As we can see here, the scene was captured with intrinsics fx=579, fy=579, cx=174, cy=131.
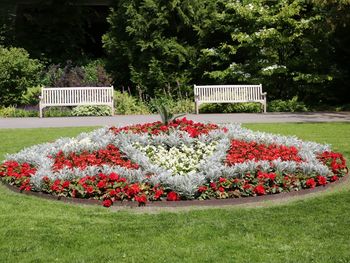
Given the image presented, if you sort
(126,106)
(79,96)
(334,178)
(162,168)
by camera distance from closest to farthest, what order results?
(162,168) → (334,178) → (79,96) → (126,106)

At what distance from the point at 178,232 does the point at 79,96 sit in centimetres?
1350

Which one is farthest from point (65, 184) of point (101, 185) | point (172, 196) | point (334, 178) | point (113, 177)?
point (334, 178)

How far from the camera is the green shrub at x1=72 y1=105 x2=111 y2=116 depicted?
18203 mm

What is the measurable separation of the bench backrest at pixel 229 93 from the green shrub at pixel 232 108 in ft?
1.54

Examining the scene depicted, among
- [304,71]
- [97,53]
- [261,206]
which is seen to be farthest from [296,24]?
[261,206]

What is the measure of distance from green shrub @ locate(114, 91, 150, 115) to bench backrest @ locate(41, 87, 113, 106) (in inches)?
21.2

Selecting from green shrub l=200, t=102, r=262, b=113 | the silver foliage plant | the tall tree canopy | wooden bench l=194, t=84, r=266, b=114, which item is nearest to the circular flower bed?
the silver foliage plant

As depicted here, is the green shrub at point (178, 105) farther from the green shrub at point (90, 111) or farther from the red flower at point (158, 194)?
the red flower at point (158, 194)

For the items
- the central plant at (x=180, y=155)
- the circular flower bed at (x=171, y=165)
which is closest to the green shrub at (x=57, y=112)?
the circular flower bed at (x=171, y=165)

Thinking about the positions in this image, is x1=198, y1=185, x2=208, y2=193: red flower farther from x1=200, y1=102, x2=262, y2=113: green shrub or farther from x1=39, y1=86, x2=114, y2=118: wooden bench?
x1=200, y1=102, x2=262, y2=113: green shrub

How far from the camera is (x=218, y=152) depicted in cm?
766

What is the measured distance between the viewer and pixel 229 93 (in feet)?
61.5

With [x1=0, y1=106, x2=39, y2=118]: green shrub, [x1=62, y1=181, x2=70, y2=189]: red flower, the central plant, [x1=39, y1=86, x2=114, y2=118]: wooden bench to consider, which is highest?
[x1=39, y1=86, x2=114, y2=118]: wooden bench

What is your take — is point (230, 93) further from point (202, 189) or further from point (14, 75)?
point (202, 189)
